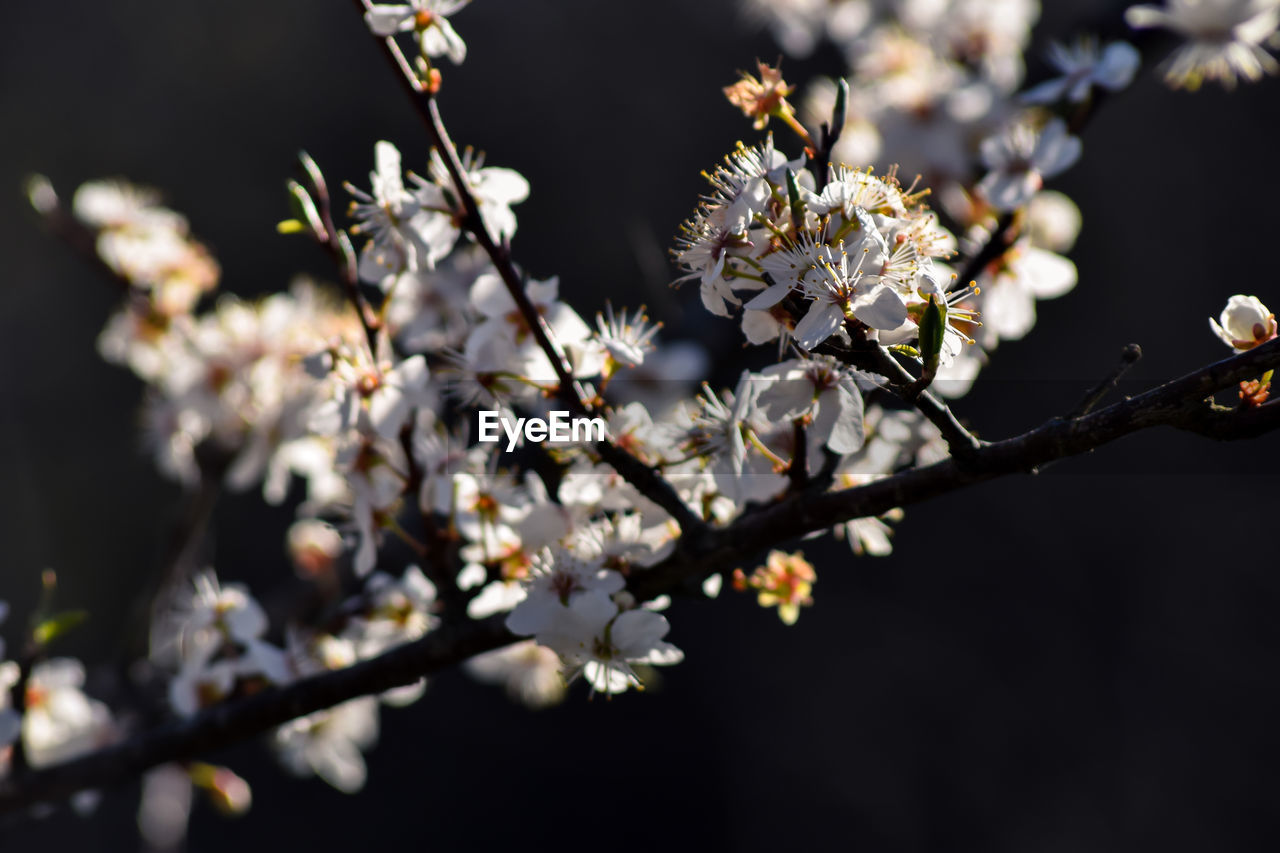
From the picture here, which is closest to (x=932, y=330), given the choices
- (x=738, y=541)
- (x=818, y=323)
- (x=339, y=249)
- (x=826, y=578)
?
(x=818, y=323)

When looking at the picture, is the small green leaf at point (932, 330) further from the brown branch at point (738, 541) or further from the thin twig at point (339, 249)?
the thin twig at point (339, 249)

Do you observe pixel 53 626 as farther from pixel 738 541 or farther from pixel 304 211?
pixel 738 541

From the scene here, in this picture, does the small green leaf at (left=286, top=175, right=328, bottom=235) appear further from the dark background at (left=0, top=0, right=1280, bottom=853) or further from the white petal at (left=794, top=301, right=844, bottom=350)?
the dark background at (left=0, top=0, right=1280, bottom=853)

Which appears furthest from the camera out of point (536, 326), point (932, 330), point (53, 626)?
point (53, 626)

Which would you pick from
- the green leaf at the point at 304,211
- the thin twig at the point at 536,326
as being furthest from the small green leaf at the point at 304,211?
the thin twig at the point at 536,326

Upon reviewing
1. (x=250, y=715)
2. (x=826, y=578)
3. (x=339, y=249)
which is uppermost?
(x=826, y=578)

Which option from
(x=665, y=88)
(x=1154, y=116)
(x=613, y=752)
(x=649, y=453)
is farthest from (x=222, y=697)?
(x=1154, y=116)
